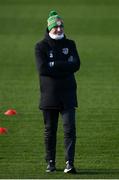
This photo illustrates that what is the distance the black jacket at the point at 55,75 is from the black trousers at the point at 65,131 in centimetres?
11

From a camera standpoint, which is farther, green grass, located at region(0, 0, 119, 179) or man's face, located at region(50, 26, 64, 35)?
green grass, located at region(0, 0, 119, 179)

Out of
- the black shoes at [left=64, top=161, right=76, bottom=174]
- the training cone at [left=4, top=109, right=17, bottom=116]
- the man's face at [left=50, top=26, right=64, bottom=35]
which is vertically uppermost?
the man's face at [left=50, top=26, right=64, bottom=35]

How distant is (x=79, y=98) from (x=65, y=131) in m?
7.83

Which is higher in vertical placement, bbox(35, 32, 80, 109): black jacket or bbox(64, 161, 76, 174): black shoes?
bbox(35, 32, 80, 109): black jacket

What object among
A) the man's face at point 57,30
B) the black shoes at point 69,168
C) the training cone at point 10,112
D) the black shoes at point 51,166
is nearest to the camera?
the man's face at point 57,30

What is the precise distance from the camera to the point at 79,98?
1925 centimetres

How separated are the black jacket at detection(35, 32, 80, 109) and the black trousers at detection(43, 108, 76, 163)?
11 centimetres

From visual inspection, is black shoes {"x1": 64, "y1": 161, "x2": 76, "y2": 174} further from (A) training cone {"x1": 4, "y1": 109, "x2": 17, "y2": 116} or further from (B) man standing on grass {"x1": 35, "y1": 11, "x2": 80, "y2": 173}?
(A) training cone {"x1": 4, "y1": 109, "x2": 17, "y2": 116}

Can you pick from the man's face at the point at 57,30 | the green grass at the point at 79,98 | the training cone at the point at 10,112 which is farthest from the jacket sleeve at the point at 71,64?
the training cone at the point at 10,112

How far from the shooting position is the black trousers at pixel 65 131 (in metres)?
11.4

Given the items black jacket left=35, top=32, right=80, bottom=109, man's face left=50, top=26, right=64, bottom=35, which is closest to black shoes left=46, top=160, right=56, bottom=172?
black jacket left=35, top=32, right=80, bottom=109

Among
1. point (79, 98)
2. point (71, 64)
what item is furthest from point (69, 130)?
point (79, 98)

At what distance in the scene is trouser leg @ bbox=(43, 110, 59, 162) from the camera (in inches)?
453

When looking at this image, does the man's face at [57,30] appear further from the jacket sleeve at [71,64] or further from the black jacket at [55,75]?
the jacket sleeve at [71,64]
